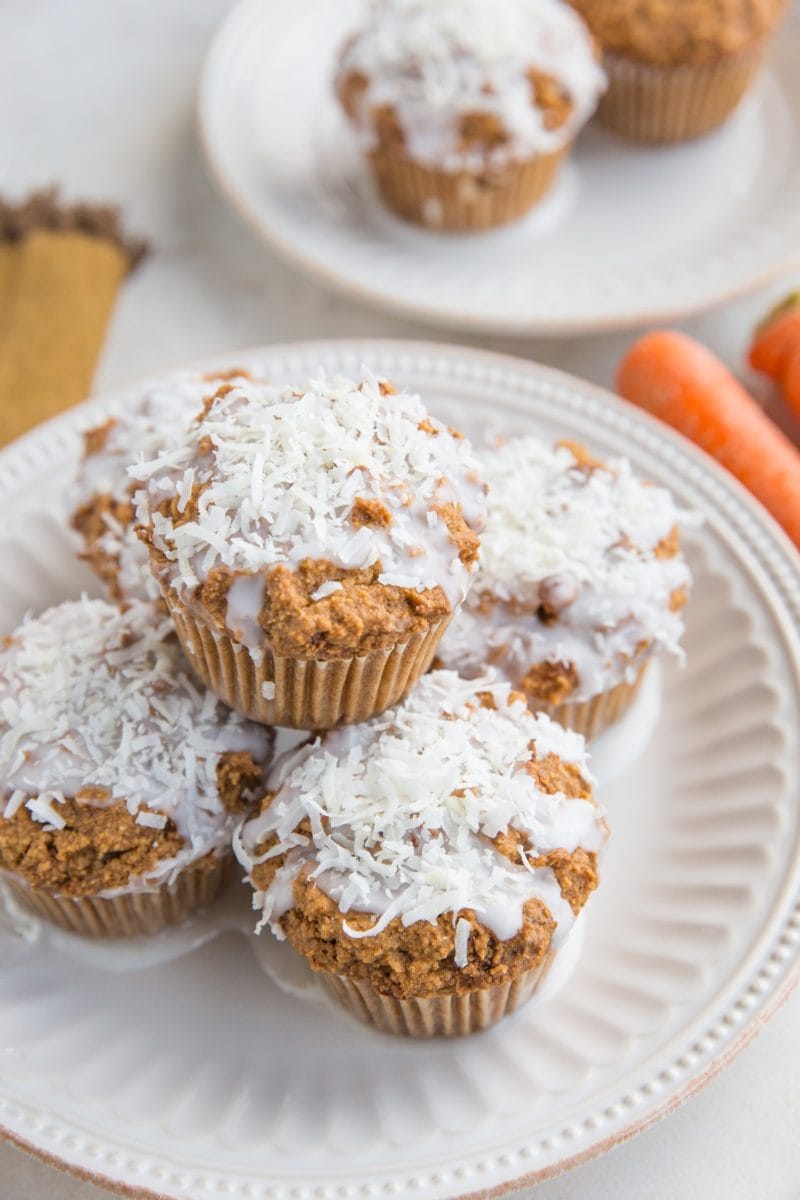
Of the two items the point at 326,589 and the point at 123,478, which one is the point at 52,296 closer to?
the point at 123,478

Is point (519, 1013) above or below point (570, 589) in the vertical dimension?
below

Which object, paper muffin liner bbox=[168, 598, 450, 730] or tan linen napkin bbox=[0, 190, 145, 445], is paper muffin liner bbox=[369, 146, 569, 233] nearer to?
tan linen napkin bbox=[0, 190, 145, 445]

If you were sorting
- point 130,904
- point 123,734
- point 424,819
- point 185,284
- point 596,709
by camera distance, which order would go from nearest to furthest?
point 424,819
point 123,734
point 130,904
point 596,709
point 185,284

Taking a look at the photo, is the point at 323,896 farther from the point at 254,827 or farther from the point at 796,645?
the point at 796,645

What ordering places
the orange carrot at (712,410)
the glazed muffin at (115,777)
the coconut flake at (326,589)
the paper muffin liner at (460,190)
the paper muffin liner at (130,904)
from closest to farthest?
1. the coconut flake at (326,589)
2. the glazed muffin at (115,777)
3. the paper muffin liner at (130,904)
4. the orange carrot at (712,410)
5. the paper muffin liner at (460,190)

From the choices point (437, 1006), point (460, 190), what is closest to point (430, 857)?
point (437, 1006)

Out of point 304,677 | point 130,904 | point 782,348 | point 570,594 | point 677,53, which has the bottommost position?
point 130,904

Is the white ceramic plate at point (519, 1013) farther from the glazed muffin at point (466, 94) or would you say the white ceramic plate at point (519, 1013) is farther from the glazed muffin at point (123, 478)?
the glazed muffin at point (466, 94)

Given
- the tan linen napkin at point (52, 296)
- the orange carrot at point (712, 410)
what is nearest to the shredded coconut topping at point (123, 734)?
the tan linen napkin at point (52, 296)
